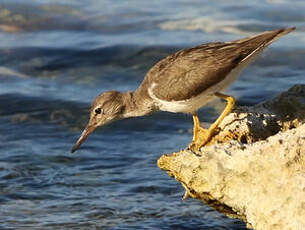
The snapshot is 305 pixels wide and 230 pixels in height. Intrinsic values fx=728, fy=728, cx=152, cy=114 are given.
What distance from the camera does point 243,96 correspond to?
1339 cm

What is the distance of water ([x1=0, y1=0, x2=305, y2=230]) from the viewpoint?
982 cm

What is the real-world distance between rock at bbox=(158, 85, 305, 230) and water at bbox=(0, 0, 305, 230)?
243 cm

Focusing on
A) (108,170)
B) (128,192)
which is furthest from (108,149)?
(128,192)

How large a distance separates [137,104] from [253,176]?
2.87 metres

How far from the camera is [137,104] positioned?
29.0 ft

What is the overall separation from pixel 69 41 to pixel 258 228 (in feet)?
36.2

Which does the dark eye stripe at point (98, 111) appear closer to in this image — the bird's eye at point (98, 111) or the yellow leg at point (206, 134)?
the bird's eye at point (98, 111)

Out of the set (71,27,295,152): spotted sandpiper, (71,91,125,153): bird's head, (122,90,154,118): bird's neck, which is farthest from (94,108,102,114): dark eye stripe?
(71,27,295,152): spotted sandpiper

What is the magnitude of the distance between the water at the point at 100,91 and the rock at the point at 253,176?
2428 millimetres

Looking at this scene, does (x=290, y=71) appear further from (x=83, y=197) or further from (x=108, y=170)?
(x=83, y=197)

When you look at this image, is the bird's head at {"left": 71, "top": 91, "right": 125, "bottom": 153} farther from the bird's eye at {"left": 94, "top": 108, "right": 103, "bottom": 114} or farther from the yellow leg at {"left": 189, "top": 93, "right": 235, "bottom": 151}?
the yellow leg at {"left": 189, "top": 93, "right": 235, "bottom": 151}

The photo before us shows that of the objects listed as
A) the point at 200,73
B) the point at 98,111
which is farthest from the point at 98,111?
the point at 200,73

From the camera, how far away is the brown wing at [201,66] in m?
8.12

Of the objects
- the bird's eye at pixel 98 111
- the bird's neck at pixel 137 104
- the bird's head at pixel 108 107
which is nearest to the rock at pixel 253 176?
the bird's neck at pixel 137 104
